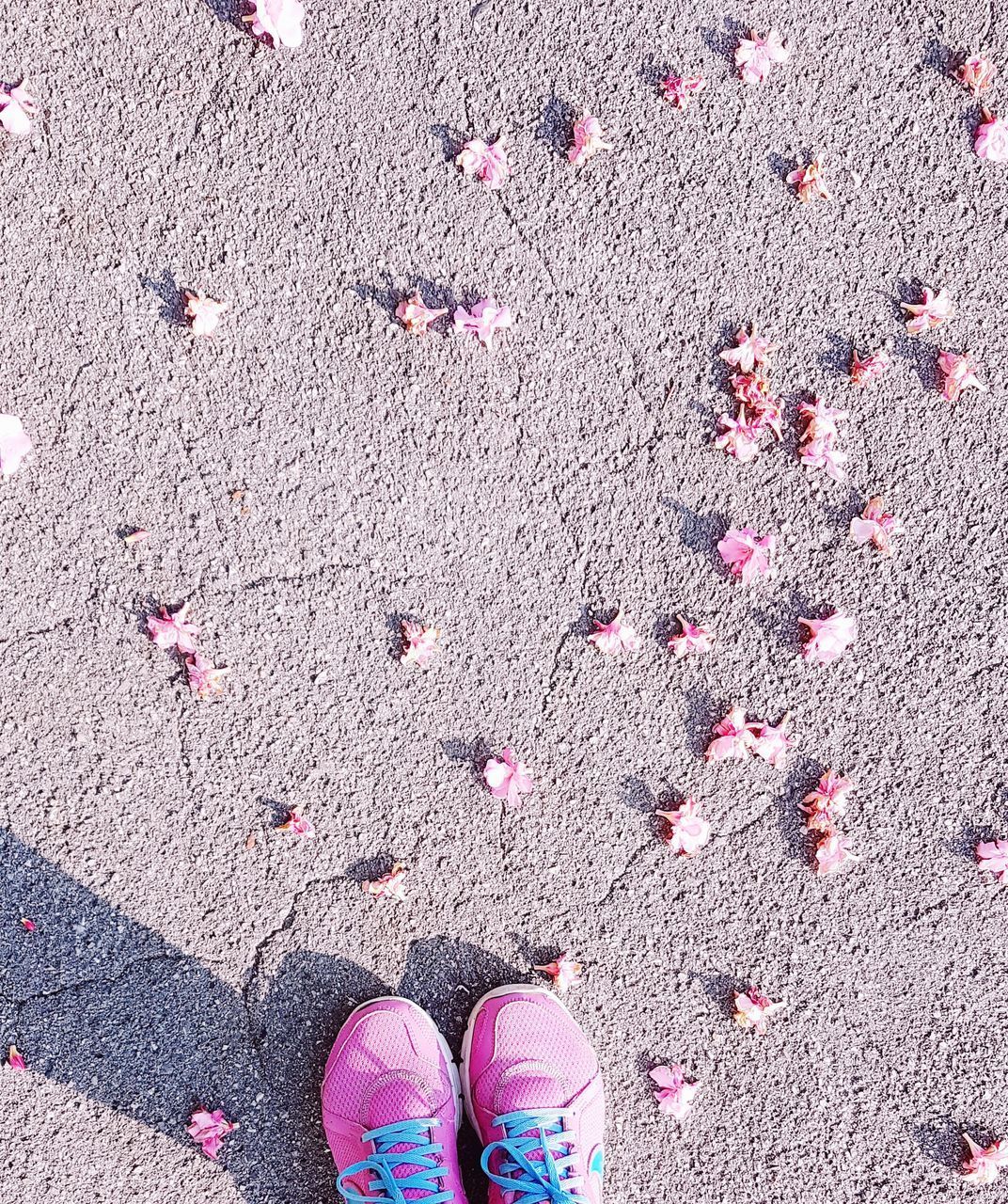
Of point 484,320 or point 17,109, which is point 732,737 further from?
point 17,109

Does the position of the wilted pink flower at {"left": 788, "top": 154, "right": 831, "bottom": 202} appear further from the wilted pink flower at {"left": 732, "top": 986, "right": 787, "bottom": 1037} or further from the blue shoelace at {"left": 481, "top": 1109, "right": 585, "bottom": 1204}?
the blue shoelace at {"left": 481, "top": 1109, "right": 585, "bottom": 1204}

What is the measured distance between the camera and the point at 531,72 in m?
1.99

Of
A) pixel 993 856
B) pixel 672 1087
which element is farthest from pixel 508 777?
pixel 993 856

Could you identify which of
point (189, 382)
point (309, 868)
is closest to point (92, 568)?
point (189, 382)

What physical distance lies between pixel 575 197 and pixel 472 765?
1255 millimetres

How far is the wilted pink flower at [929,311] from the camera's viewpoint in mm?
2039

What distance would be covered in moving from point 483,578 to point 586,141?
0.95 m

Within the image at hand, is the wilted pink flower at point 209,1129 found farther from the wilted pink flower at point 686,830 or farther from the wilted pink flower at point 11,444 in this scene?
the wilted pink flower at point 11,444

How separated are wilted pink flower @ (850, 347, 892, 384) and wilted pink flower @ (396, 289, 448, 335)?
907 millimetres

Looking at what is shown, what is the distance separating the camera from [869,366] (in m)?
2.04

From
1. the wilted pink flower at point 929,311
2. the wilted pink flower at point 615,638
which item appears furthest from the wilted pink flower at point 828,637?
the wilted pink flower at point 929,311

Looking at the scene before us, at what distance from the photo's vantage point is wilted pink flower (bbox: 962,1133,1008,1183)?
7.02 ft

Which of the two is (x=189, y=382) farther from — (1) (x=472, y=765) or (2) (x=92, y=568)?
(1) (x=472, y=765)

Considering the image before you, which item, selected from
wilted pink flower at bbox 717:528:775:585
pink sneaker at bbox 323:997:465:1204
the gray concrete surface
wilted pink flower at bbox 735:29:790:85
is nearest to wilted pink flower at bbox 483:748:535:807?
the gray concrete surface
